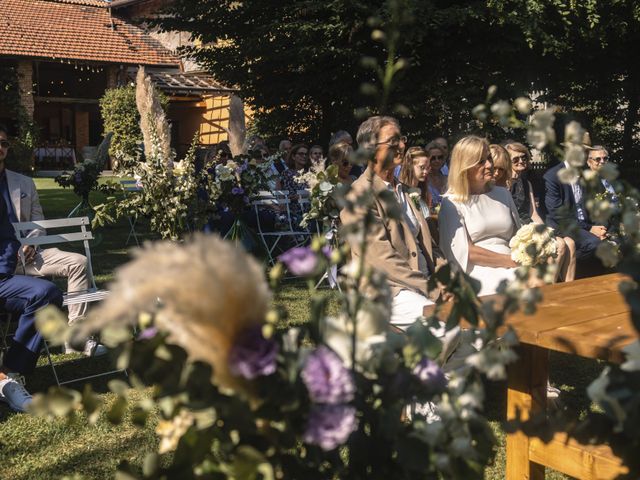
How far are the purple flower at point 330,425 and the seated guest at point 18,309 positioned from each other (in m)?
3.86

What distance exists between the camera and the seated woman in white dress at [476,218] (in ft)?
15.2

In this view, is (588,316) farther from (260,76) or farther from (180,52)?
(180,52)

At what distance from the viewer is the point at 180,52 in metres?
14.8

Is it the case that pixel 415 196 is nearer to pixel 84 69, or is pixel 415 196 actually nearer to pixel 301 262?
pixel 301 262

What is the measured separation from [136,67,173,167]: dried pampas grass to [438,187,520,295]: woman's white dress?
273cm

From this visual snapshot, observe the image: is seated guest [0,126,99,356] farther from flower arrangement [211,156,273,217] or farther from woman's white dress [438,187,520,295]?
woman's white dress [438,187,520,295]

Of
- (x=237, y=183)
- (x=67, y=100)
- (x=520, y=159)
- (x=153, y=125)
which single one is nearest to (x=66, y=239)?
(x=153, y=125)

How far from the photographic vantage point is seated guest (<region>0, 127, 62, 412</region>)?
14.5 ft

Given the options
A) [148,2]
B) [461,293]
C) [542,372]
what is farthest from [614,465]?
[148,2]

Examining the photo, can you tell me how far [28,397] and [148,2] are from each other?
Answer: 3245cm

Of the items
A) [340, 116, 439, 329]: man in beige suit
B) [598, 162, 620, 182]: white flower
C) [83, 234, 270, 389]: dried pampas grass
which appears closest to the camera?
[83, 234, 270, 389]: dried pampas grass

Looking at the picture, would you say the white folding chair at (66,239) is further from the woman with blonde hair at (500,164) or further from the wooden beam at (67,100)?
the wooden beam at (67,100)

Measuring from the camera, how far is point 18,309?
463cm

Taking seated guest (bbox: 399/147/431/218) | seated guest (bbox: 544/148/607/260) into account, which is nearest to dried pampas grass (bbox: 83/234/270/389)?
seated guest (bbox: 399/147/431/218)
